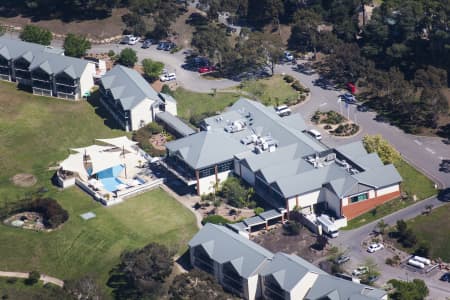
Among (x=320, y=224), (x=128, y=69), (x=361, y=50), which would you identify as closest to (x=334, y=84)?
(x=361, y=50)

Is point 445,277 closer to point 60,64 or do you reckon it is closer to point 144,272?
point 144,272

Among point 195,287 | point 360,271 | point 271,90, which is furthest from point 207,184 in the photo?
point 271,90

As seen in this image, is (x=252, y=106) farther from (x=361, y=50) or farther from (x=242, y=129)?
(x=361, y=50)

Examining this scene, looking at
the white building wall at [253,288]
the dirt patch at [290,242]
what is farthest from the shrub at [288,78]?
the white building wall at [253,288]

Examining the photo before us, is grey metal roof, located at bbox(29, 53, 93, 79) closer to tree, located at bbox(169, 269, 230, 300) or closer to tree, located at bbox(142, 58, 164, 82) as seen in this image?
tree, located at bbox(142, 58, 164, 82)

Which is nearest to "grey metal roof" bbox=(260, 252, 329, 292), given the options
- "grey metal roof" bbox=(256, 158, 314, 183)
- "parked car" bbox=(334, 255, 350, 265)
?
"parked car" bbox=(334, 255, 350, 265)

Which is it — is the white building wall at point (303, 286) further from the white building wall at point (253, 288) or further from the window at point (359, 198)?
the window at point (359, 198)
